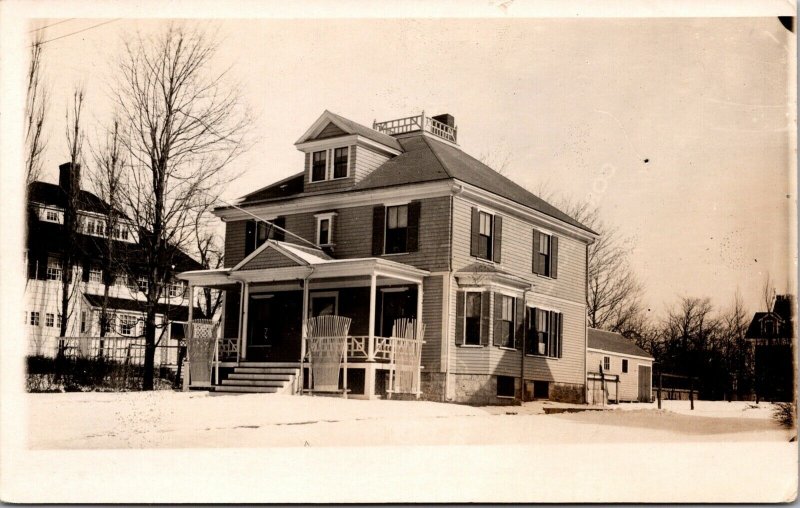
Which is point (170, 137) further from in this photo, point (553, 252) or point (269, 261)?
point (553, 252)

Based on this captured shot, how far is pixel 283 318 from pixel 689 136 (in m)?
10.4

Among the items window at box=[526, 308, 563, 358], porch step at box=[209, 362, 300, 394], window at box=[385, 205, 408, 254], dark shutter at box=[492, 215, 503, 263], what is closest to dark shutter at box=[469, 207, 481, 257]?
dark shutter at box=[492, 215, 503, 263]

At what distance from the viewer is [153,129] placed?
16125 mm

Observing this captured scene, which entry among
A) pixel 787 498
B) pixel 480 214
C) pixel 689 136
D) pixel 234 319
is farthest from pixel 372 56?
pixel 234 319

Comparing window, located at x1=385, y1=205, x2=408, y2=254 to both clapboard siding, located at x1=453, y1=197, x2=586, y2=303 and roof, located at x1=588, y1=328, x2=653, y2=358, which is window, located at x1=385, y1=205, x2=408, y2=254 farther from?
roof, located at x1=588, y1=328, x2=653, y2=358

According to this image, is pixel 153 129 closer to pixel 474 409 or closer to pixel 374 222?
pixel 374 222

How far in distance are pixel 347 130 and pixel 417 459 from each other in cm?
800

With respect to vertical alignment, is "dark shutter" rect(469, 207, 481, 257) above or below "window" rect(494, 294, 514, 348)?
above

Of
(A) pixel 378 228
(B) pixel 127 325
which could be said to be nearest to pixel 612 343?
(A) pixel 378 228

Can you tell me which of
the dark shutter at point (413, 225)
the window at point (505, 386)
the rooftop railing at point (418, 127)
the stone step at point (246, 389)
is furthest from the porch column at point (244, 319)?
the window at point (505, 386)

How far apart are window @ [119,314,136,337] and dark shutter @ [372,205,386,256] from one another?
19.5 ft

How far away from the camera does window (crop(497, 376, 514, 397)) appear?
725 inches

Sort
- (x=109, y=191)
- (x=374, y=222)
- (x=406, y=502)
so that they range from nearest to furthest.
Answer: (x=406, y=502) → (x=109, y=191) → (x=374, y=222)

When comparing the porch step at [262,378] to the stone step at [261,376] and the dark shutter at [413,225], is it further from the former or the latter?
the dark shutter at [413,225]
